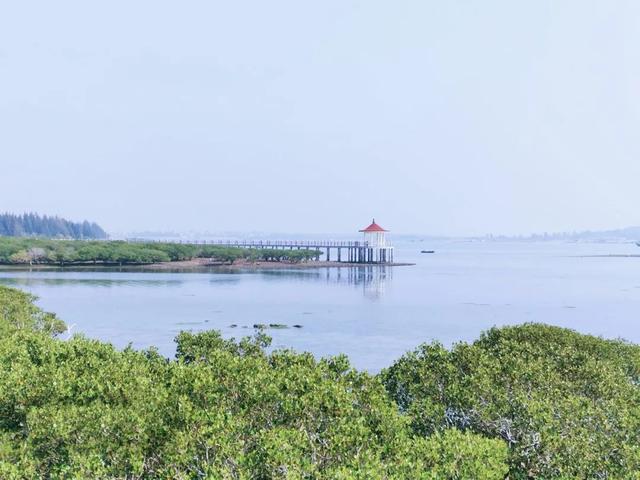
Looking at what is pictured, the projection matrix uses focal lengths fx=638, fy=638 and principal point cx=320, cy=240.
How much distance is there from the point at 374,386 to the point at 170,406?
10.7 feet

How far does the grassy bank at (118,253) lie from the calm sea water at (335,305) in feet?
30.1

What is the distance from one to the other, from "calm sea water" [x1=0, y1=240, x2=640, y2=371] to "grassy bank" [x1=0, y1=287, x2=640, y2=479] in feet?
50.9

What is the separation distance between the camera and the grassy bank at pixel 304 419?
7664mm

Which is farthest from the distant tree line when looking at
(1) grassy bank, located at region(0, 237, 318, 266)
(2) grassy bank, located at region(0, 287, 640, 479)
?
(2) grassy bank, located at region(0, 287, 640, 479)

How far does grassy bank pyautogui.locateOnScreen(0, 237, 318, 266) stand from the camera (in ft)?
273

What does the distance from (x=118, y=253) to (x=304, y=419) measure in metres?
80.9

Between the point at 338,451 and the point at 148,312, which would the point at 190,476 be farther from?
the point at 148,312

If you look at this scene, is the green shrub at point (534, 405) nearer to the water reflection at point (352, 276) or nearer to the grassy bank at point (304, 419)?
the grassy bank at point (304, 419)

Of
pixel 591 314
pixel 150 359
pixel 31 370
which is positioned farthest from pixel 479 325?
pixel 31 370

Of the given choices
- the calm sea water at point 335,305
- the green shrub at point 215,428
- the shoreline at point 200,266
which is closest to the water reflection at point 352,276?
the calm sea water at point 335,305

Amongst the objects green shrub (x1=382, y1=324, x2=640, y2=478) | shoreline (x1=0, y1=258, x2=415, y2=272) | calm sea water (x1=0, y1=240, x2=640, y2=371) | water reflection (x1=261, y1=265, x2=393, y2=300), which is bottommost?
calm sea water (x1=0, y1=240, x2=640, y2=371)

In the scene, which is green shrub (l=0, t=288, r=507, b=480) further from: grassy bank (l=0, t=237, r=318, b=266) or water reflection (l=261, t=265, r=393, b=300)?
grassy bank (l=0, t=237, r=318, b=266)

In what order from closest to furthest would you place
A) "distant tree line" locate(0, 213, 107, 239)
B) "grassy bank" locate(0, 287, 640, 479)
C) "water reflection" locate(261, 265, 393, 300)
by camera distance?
"grassy bank" locate(0, 287, 640, 479) → "water reflection" locate(261, 265, 393, 300) → "distant tree line" locate(0, 213, 107, 239)

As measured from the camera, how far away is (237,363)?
10.9 meters
